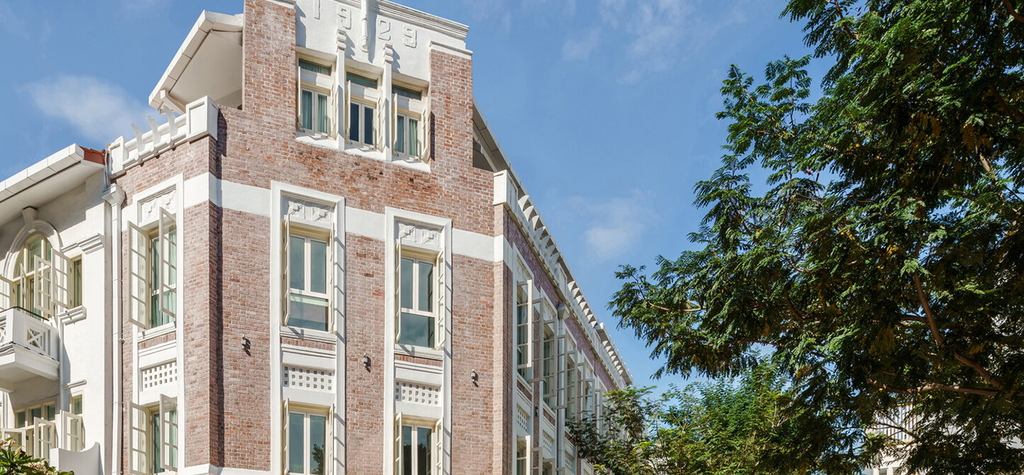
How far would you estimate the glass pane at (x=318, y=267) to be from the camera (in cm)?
2209

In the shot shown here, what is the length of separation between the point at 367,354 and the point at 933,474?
10.4 meters

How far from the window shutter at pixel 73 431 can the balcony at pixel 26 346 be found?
4.27 ft

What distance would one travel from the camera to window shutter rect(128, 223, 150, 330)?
21.7 metres

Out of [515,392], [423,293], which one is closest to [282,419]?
[423,293]

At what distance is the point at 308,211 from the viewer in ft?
72.7

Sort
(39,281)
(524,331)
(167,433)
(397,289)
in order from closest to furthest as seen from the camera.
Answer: (167,433), (397,289), (39,281), (524,331)

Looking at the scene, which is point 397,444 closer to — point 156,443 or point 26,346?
point 156,443

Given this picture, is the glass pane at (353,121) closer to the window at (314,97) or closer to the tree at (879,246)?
the window at (314,97)

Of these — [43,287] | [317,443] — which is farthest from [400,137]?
[43,287]

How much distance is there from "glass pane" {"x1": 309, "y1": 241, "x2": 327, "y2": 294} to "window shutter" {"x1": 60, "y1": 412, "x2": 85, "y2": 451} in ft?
17.5

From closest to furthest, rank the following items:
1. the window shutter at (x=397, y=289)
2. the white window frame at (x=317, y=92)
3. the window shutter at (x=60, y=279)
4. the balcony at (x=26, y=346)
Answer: the window shutter at (x=397, y=289)
the balcony at (x=26, y=346)
the white window frame at (x=317, y=92)
the window shutter at (x=60, y=279)

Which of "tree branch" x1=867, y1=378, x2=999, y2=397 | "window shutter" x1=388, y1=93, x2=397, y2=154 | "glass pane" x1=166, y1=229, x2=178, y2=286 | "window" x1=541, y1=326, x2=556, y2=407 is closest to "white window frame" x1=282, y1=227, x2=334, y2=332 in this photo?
"glass pane" x1=166, y1=229, x2=178, y2=286

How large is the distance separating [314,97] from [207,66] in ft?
8.93

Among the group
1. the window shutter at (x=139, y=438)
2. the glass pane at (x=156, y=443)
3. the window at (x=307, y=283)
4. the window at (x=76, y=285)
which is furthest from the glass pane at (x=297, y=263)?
the window at (x=76, y=285)
